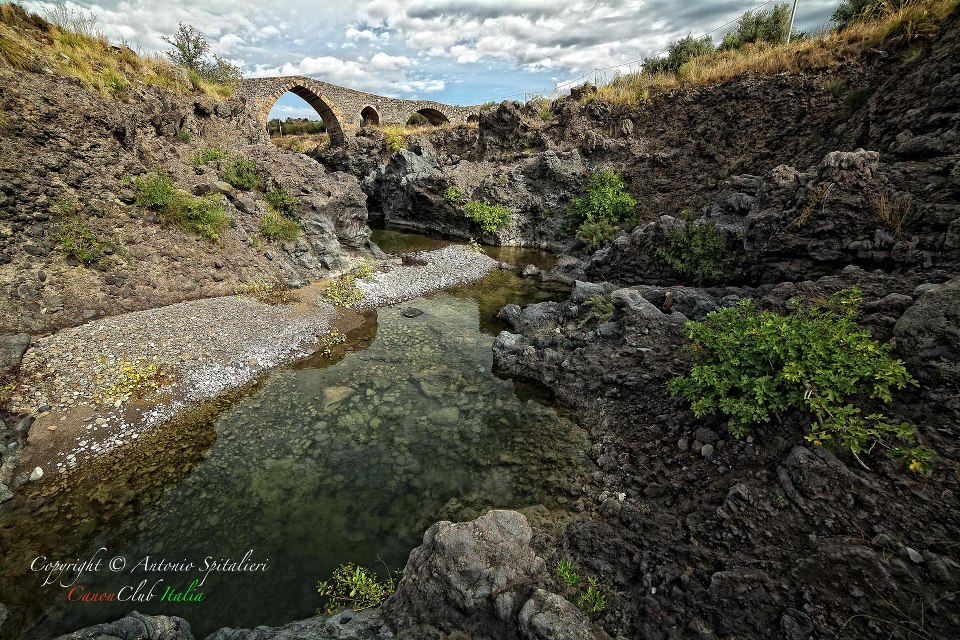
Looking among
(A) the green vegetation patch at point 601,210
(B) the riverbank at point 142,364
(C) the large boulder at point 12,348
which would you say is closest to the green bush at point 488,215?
(A) the green vegetation patch at point 601,210

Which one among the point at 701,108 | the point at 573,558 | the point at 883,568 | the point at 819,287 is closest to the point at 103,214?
the point at 573,558

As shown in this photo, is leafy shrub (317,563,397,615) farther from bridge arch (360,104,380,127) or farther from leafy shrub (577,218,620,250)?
bridge arch (360,104,380,127)

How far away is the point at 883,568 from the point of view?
3602mm

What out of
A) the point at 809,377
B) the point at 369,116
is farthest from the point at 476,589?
the point at 369,116

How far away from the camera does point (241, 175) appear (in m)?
16.5

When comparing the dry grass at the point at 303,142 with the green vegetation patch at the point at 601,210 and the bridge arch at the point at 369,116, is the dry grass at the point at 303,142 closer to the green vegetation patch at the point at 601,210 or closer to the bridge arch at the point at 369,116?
the bridge arch at the point at 369,116

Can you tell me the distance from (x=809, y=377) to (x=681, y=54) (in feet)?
96.4

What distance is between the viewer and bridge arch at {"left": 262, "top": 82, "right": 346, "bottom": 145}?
3809cm

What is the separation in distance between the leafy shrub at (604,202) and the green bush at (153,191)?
19.6 metres

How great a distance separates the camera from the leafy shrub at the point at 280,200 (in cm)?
1708

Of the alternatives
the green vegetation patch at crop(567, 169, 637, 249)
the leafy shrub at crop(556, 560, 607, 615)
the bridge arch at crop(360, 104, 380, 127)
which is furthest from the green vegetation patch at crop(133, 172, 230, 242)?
the bridge arch at crop(360, 104, 380, 127)

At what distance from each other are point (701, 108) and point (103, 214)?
2826 centimetres

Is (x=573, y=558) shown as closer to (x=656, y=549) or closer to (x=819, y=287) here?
(x=656, y=549)

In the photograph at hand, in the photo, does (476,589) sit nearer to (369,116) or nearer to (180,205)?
(180,205)
